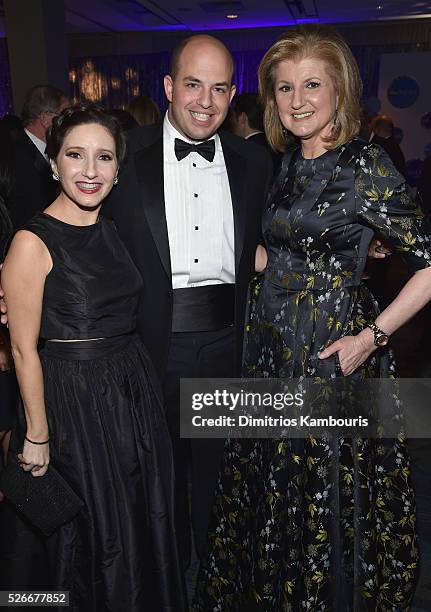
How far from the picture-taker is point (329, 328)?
1.75 meters

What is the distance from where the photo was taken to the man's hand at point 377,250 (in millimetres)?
1881

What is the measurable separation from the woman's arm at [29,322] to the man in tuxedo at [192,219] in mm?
442

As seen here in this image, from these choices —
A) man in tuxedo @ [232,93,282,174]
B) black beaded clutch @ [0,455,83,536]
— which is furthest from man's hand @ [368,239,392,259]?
man in tuxedo @ [232,93,282,174]

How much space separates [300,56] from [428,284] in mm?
753

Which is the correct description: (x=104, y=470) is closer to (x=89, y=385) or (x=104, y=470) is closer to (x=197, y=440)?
(x=89, y=385)

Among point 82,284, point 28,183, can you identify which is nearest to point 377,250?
point 82,284

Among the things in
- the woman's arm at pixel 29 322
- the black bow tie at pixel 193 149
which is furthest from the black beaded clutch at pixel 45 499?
the black bow tie at pixel 193 149

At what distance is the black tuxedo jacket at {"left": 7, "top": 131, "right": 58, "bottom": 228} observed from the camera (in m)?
3.39

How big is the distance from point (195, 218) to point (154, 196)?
6.5 inches

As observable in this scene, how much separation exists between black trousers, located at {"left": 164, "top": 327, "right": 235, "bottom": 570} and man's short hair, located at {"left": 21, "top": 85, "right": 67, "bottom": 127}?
8.29 ft

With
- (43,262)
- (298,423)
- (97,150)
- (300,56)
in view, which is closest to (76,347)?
(43,262)

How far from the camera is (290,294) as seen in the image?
5.90 feet

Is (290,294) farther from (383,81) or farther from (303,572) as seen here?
(383,81)

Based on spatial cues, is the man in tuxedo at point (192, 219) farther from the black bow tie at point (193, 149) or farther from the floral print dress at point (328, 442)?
the floral print dress at point (328, 442)
